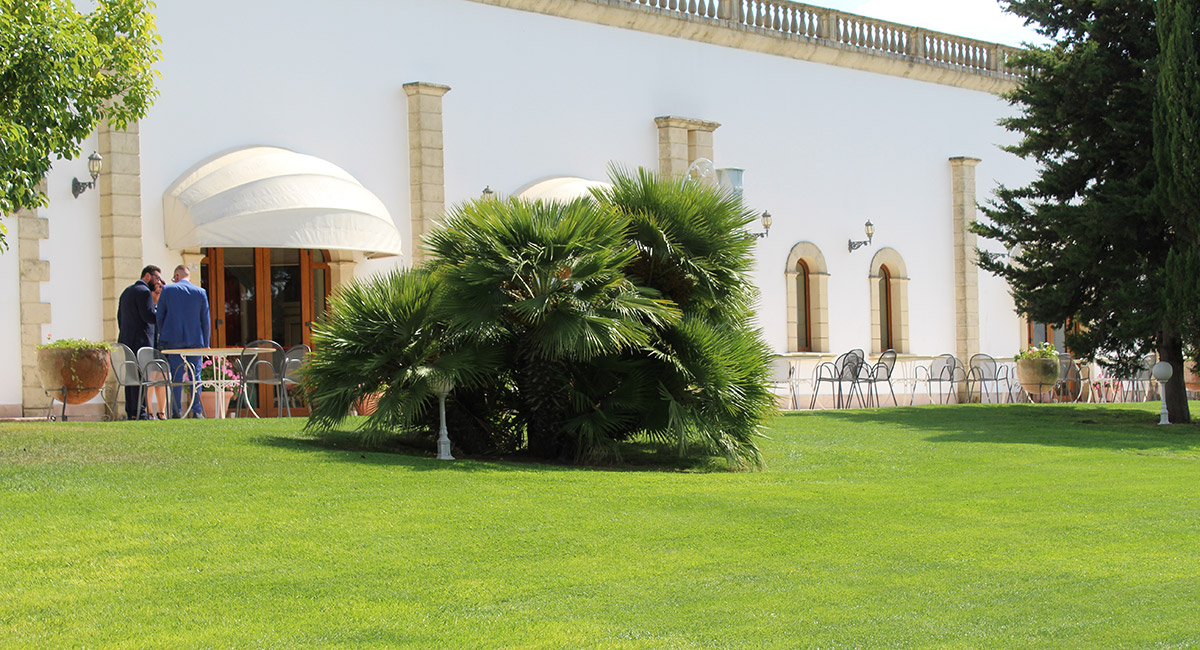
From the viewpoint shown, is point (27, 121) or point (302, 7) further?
point (302, 7)

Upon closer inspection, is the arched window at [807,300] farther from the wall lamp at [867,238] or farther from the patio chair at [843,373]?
the wall lamp at [867,238]

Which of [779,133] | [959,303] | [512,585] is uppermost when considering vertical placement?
[779,133]

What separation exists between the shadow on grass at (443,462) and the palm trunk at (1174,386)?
953cm

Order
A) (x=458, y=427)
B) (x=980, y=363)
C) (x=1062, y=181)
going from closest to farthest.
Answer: (x=458, y=427), (x=1062, y=181), (x=980, y=363)

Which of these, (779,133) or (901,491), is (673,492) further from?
(779,133)

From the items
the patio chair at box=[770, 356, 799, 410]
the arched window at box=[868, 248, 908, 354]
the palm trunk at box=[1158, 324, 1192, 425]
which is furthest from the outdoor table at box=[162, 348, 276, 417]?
the arched window at box=[868, 248, 908, 354]

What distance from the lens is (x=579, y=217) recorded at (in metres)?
10.2

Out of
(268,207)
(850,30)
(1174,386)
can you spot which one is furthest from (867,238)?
(268,207)

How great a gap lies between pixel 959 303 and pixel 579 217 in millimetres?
19554

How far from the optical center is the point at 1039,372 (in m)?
23.6

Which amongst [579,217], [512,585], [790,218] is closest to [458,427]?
[579,217]

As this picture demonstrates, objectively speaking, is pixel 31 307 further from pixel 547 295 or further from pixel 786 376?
pixel 786 376

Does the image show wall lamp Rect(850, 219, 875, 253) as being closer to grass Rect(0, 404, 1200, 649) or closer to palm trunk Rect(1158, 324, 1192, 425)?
palm trunk Rect(1158, 324, 1192, 425)

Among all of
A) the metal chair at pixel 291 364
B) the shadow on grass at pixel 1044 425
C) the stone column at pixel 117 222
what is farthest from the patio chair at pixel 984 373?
the stone column at pixel 117 222
